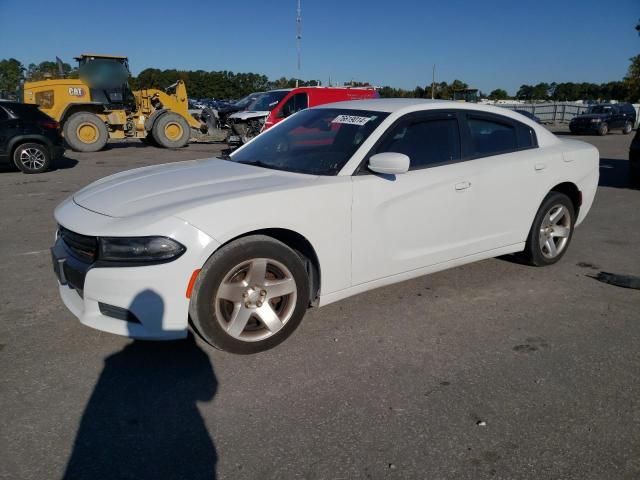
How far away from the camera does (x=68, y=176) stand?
434 inches

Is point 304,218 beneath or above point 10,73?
beneath

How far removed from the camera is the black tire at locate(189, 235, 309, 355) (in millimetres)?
2906

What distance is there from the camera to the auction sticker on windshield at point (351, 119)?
386cm

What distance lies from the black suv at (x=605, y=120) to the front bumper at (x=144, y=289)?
25.8m

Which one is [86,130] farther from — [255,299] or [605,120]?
[605,120]

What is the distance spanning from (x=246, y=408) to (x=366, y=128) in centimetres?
217

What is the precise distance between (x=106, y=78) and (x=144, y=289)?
50.3ft

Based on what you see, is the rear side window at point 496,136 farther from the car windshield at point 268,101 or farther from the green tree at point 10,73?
the green tree at point 10,73

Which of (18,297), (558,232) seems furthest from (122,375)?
(558,232)

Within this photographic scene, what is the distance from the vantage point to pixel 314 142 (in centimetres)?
404

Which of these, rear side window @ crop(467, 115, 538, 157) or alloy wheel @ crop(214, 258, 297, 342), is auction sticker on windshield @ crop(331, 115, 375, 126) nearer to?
rear side window @ crop(467, 115, 538, 157)

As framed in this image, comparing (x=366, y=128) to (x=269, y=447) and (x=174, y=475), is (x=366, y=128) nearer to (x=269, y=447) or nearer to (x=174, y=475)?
(x=269, y=447)

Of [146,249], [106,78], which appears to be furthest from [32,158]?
[146,249]

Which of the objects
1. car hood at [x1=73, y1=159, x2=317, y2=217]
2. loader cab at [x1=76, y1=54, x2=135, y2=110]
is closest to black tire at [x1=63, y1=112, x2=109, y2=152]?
loader cab at [x1=76, y1=54, x2=135, y2=110]
